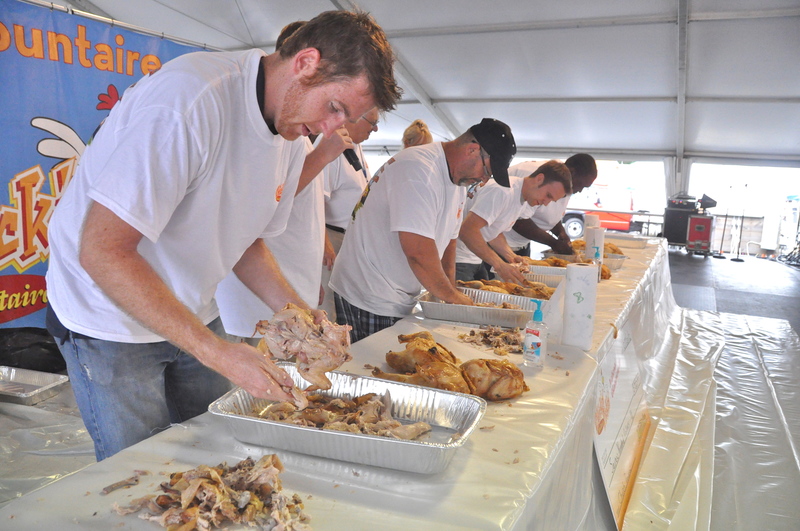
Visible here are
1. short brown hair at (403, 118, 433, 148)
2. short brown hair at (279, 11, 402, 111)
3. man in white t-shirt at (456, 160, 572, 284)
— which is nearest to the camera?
short brown hair at (279, 11, 402, 111)

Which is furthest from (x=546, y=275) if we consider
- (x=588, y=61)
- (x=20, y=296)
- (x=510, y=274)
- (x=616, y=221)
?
(x=616, y=221)

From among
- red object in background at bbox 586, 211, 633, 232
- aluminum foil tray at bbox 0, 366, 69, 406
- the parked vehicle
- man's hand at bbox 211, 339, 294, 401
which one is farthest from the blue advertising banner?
red object in background at bbox 586, 211, 633, 232

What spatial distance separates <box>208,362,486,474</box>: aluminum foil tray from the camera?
1195 mm

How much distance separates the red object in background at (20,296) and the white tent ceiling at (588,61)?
5900mm

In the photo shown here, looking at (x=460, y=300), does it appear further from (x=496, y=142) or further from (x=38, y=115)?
(x=38, y=115)

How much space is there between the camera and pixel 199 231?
1.53 meters

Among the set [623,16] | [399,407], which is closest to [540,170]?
[399,407]

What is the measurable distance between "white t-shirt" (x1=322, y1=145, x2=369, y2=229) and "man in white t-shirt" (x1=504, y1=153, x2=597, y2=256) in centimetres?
182

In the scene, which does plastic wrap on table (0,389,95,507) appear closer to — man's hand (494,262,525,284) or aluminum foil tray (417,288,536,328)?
aluminum foil tray (417,288,536,328)

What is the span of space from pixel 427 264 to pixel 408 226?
0.21m

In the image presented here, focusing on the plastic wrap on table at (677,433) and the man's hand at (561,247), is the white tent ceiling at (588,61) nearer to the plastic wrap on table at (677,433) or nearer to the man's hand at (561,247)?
the man's hand at (561,247)

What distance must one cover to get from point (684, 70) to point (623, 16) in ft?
6.29

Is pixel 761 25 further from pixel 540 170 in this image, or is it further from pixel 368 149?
pixel 368 149

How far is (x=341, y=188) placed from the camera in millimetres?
3916
